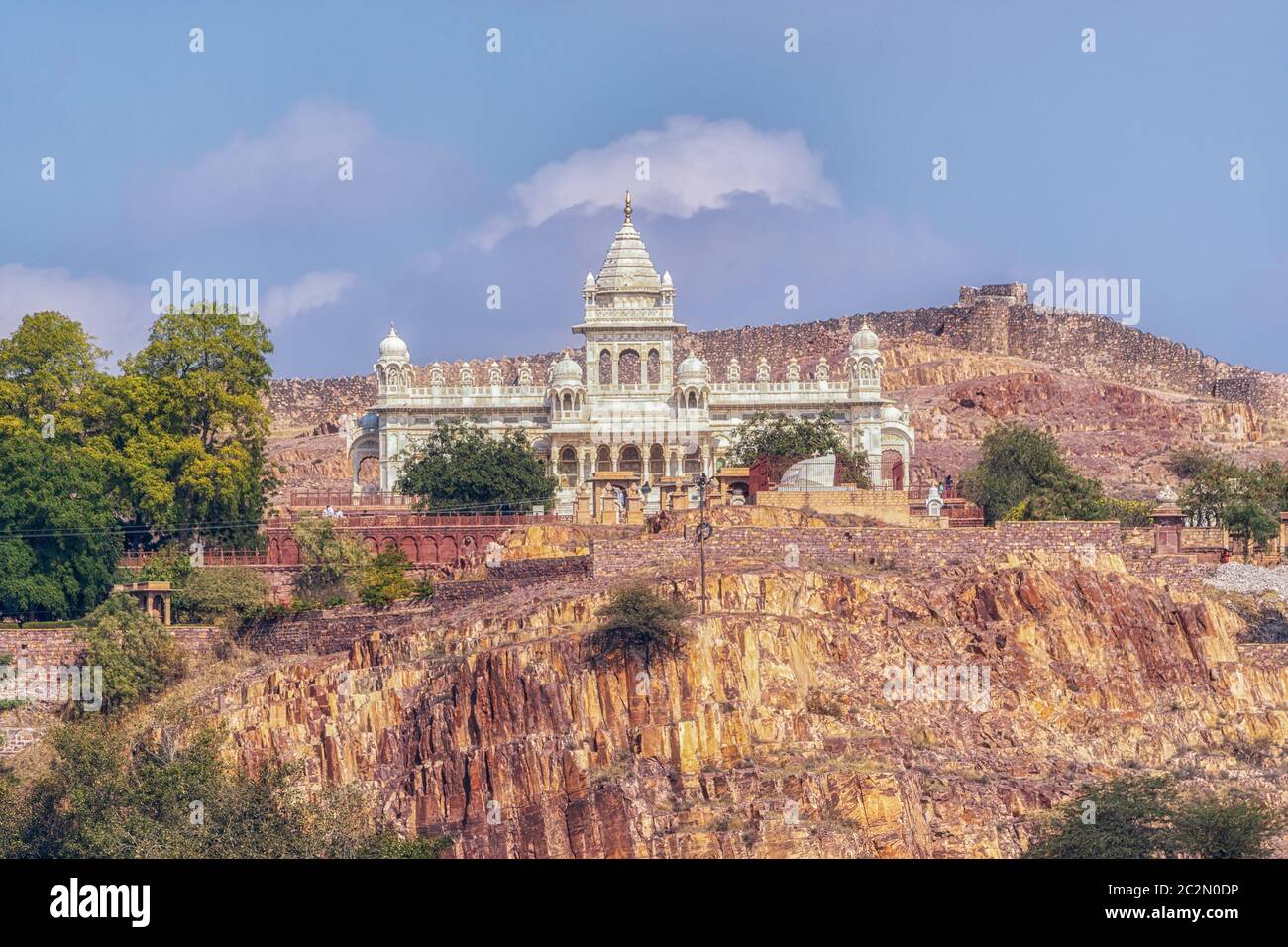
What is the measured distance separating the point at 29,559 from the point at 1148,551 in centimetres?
2770

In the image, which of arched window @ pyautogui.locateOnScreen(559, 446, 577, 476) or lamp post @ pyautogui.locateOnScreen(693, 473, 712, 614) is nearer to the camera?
lamp post @ pyautogui.locateOnScreen(693, 473, 712, 614)

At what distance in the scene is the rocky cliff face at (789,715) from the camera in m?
52.1

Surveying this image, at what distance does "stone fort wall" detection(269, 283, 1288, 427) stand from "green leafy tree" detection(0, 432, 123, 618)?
55.6 metres

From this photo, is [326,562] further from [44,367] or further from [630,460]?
[630,460]

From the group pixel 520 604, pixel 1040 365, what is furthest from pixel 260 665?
pixel 1040 365

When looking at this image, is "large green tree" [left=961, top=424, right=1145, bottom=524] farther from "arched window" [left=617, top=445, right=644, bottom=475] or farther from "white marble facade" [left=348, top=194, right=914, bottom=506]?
"arched window" [left=617, top=445, right=644, bottom=475]

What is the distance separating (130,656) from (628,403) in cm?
3173

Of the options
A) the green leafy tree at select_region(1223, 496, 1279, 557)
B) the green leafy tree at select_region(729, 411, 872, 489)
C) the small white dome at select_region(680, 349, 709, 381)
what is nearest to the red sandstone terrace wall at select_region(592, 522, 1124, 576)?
the green leafy tree at select_region(729, 411, 872, 489)

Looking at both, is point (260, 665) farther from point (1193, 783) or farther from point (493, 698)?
point (1193, 783)

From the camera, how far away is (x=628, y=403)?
3728 inches

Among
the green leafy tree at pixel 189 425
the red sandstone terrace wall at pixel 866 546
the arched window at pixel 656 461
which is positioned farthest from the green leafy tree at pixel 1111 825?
the arched window at pixel 656 461

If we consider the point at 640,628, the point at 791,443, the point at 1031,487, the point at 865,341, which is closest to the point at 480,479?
the point at 791,443

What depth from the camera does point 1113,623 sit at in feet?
198

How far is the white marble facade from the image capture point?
9294 cm
